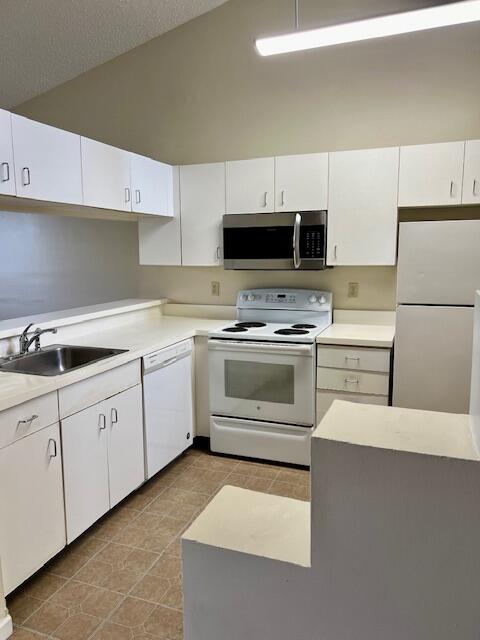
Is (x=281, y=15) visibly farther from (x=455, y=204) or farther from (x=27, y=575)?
(x=27, y=575)

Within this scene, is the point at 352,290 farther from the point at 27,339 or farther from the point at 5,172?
the point at 5,172

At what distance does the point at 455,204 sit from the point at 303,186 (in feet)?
3.20

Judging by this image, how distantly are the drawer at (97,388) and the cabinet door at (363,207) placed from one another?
5.11 ft

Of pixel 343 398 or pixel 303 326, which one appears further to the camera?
pixel 303 326

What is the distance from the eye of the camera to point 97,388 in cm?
241

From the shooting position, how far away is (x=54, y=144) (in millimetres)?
2527

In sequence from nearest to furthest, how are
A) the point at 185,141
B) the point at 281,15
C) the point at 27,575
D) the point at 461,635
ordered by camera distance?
the point at 461,635
the point at 27,575
the point at 281,15
the point at 185,141

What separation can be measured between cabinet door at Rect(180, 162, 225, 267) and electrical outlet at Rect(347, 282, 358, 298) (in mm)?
986

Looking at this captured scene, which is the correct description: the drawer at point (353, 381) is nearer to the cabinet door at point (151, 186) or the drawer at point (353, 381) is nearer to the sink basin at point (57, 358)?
the sink basin at point (57, 358)

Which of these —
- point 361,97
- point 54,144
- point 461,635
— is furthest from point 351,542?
point 361,97

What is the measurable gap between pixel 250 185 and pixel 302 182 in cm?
38

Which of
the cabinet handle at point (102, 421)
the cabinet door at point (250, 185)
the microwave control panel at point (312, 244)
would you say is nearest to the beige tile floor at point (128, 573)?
the cabinet handle at point (102, 421)

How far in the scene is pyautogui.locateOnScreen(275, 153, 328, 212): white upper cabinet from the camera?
3273 mm

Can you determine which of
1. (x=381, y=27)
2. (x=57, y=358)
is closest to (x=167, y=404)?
(x=57, y=358)
